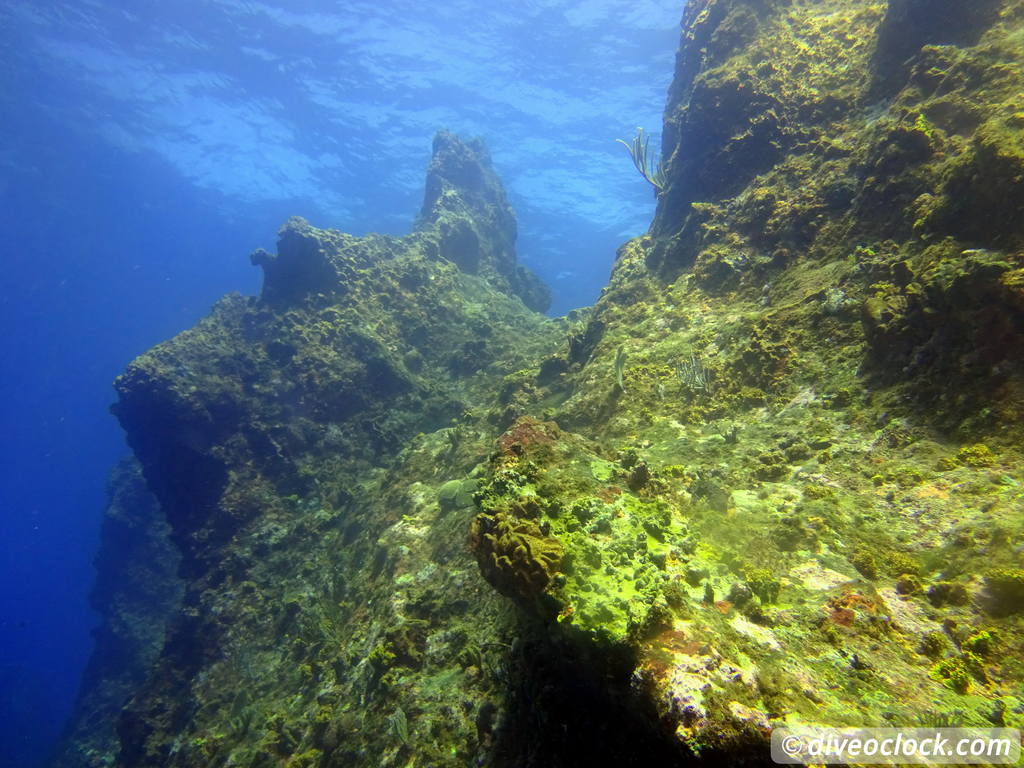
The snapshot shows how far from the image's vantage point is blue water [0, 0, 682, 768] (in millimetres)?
27203

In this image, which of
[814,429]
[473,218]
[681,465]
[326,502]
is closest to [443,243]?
[473,218]

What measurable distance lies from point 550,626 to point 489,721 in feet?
5.67

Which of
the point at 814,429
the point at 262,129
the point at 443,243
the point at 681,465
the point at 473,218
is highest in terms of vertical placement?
the point at 262,129

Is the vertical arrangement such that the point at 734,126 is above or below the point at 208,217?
below

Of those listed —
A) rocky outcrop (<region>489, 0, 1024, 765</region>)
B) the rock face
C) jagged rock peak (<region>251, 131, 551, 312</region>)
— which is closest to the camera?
rocky outcrop (<region>489, 0, 1024, 765</region>)

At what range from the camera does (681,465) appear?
22.0 ft

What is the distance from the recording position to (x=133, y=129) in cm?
3722

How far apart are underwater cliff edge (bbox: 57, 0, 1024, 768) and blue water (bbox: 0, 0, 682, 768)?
18.5m

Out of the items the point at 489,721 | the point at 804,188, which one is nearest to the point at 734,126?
the point at 804,188

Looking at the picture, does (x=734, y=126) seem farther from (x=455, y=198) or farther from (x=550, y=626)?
(x=455, y=198)

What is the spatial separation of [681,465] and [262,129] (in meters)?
45.3

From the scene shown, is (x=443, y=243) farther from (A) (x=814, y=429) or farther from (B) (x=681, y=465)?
(A) (x=814, y=429)

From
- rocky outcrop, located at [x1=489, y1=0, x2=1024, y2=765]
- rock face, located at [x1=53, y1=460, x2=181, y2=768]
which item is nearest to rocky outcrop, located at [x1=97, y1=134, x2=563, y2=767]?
rocky outcrop, located at [x1=489, y1=0, x2=1024, y2=765]

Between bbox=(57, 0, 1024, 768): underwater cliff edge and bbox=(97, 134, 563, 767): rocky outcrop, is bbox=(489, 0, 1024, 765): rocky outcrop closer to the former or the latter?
bbox=(57, 0, 1024, 768): underwater cliff edge
